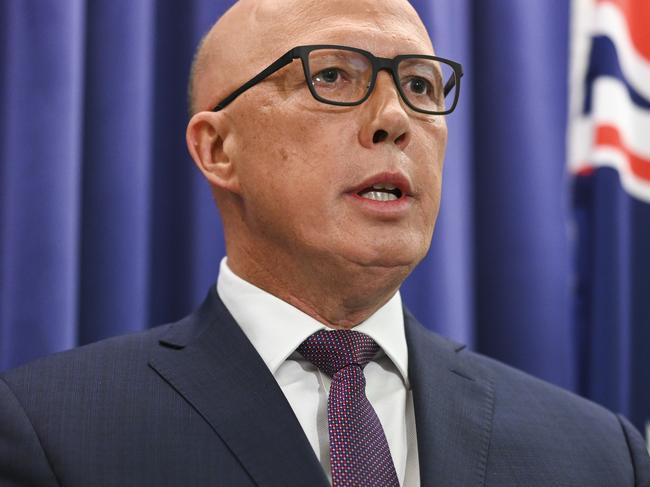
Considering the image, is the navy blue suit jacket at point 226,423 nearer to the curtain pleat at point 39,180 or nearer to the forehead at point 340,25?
the curtain pleat at point 39,180

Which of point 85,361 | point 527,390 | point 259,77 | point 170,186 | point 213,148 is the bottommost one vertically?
point 527,390

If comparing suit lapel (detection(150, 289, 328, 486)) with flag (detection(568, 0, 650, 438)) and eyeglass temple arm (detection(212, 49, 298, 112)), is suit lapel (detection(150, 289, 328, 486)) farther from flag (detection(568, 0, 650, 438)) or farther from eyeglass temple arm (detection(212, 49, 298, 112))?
flag (detection(568, 0, 650, 438))

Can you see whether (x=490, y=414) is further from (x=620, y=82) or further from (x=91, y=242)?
(x=620, y=82)

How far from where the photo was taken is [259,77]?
50.1 inches

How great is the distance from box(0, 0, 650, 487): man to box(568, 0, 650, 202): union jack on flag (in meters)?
0.75

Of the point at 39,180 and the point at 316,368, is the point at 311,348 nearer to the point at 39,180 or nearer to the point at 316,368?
the point at 316,368

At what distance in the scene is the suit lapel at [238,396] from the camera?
1.08 m

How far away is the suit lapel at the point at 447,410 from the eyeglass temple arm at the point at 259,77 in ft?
1.40

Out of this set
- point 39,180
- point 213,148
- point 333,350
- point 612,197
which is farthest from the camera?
point 612,197

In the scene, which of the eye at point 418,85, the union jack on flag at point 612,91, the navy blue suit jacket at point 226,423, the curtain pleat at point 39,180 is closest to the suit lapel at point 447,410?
the navy blue suit jacket at point 226,423

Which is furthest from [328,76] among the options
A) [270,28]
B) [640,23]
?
[640,23]

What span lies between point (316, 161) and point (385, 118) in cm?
11

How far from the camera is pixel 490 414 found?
1278 millimetres

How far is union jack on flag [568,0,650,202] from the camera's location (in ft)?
6.52
